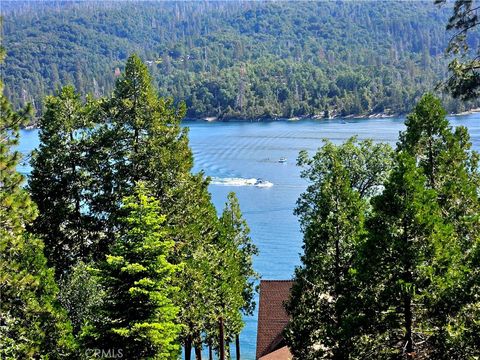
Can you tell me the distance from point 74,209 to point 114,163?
5.82 ft

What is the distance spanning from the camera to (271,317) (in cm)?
2353

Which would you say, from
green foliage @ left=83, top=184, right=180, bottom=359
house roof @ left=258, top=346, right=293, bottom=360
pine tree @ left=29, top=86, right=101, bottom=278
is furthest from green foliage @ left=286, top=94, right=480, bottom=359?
pine tree @ left=29, top=86, right=101, bottom=278

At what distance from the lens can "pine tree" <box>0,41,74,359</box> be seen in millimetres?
13234

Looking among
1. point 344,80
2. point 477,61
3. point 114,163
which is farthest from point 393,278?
point 344,80

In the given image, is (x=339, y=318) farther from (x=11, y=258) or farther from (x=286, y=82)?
(x=286, y=82)

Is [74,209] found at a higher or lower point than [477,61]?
lower

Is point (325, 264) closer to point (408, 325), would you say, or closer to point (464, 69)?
point (408, 325)

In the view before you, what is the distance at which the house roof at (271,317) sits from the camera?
72.6 ft

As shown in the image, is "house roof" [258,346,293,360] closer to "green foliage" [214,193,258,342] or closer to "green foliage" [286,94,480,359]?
"green foliage" [214,193,258,342]

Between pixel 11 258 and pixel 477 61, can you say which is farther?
pixel 11 258

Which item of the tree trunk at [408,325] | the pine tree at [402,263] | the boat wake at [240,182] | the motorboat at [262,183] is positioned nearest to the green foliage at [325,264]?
the pine tree at [402,263]

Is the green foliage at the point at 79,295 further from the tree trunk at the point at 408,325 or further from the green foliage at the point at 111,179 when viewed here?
the tree trunk at the point at 408,325

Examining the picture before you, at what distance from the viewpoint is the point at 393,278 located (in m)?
12.7

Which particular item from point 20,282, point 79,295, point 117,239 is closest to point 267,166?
point 79,295
